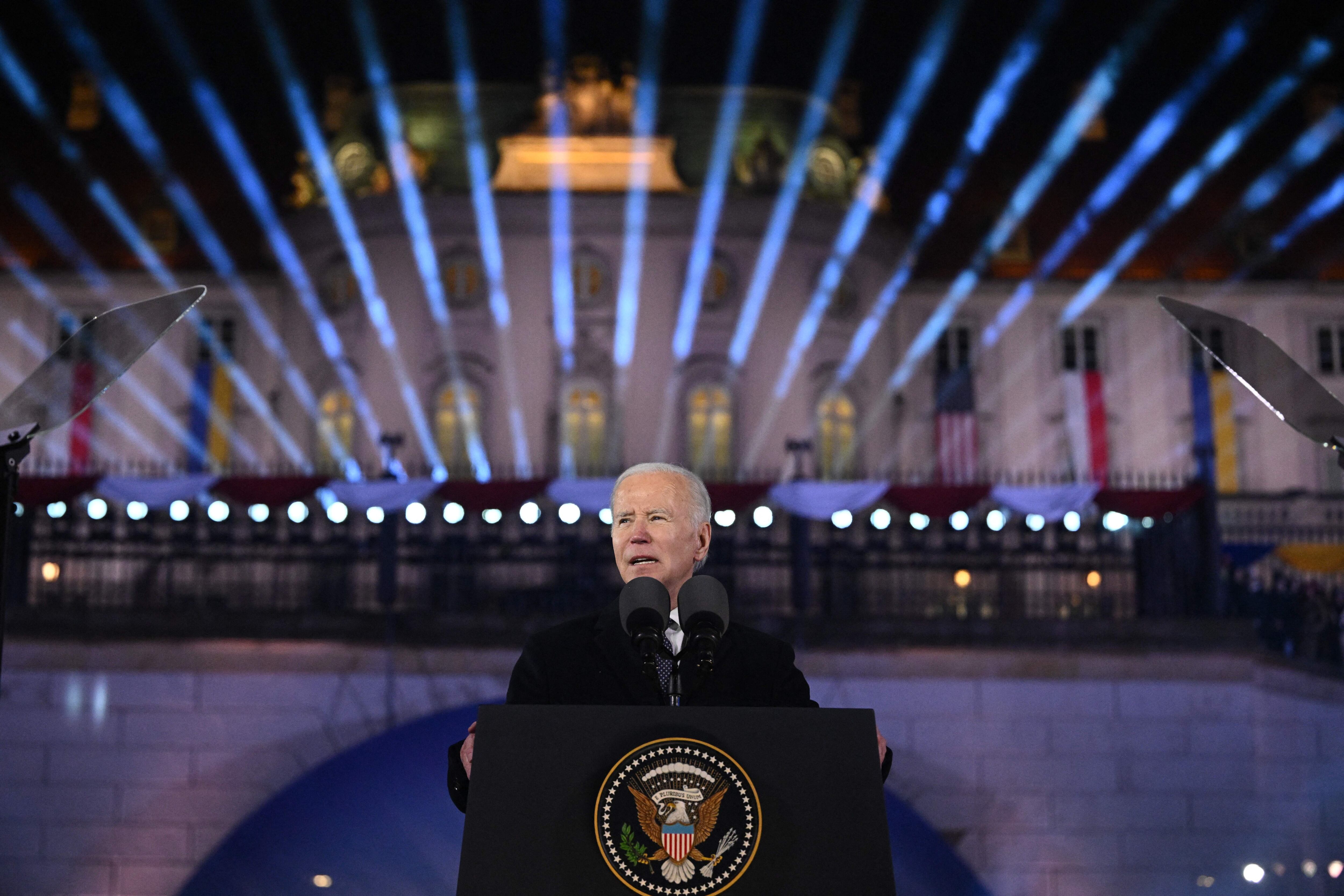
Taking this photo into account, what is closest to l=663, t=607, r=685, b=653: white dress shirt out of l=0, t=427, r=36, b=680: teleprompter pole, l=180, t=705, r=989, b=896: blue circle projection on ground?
l=0, t=427, r=36, b=680: teleprompter pole

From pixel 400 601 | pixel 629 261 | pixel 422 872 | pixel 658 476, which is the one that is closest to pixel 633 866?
pixel 658 476

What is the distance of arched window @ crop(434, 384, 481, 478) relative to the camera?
30.9m

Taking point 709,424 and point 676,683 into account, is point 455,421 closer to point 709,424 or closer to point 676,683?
point 709,424

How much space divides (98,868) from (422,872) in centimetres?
299

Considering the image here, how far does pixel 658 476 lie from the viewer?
4.04 m

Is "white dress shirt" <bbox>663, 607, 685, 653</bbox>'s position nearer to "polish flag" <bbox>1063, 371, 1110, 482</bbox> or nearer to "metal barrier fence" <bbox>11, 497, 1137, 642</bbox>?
"metal barrier fence" <bbox>11, 497, 1137, 642</bbox>

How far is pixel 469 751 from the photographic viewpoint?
3.51 meters

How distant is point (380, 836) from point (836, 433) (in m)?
22.2

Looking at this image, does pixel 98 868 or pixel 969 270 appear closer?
pixel 98 868

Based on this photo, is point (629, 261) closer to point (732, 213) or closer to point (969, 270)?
point (732, 213)

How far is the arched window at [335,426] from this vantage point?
1229 inches

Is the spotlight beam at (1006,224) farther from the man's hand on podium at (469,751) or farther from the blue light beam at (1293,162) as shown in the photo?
the man's hand on podium at (469,751)

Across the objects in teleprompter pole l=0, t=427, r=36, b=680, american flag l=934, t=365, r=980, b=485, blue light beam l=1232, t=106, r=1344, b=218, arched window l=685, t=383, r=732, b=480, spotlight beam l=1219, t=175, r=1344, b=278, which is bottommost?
teleprompter pole l=0, t=427, r=36, b=680

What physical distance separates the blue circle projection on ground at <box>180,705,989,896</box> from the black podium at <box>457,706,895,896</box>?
292 inches
